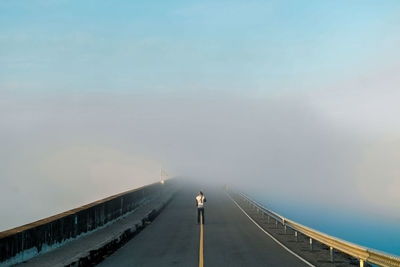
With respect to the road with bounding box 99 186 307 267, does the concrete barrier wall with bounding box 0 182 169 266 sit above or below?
above

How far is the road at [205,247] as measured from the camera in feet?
38.1

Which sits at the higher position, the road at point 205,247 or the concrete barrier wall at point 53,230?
the concrete barrier wall at point 53,230

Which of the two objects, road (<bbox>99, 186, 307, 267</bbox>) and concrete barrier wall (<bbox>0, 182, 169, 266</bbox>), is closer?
concrete barrier wall (<bbox>0, 182, 169, 266</bbox>)

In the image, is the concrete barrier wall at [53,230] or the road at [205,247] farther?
the road at [205,247]

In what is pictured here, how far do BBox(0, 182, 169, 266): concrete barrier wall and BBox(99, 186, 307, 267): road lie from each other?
5.34ft

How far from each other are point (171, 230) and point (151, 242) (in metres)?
3.75

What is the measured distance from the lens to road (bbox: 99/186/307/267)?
38.1ft

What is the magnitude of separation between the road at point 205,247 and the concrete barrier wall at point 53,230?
163 centimetres

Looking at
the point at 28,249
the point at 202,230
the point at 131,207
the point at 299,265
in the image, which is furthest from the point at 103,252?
the point at 131,207

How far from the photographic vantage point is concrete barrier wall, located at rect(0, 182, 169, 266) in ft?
29.9

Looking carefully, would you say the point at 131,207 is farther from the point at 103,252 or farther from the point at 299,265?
the point at 299,265

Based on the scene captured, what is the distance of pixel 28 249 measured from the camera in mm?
10039

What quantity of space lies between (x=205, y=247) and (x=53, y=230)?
17.7ft

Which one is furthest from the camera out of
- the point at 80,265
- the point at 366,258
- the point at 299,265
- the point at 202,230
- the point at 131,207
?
the point at 131,207
